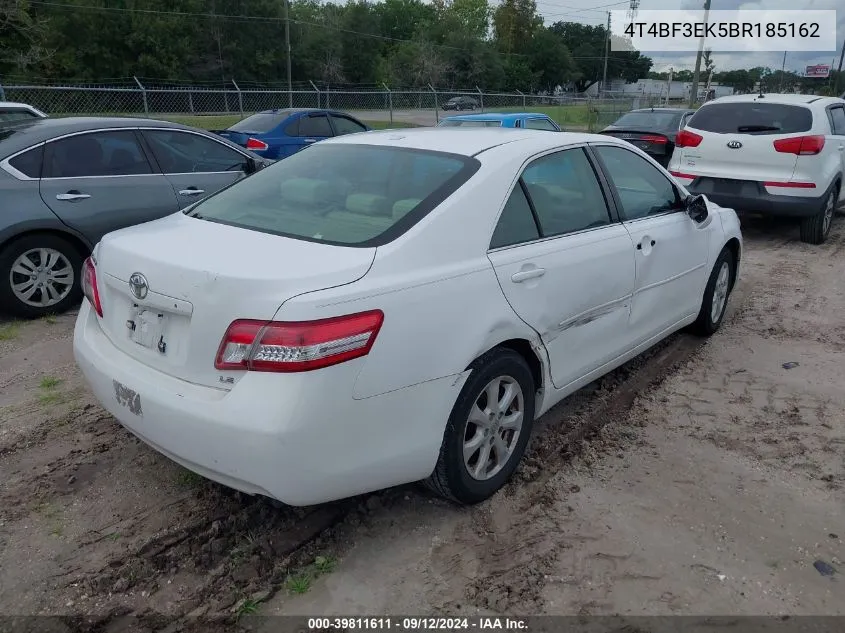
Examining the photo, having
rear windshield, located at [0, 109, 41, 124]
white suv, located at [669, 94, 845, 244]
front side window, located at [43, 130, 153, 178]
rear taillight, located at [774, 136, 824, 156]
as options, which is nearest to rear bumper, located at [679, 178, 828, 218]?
white suv, located at [669, 94, 845, 244]

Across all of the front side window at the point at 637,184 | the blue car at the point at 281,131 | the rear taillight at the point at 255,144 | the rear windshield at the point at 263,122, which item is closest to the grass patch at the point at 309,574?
the front side window at the point at 637,184

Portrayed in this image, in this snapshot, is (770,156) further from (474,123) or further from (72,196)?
(72,196)

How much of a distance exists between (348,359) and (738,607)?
169cm

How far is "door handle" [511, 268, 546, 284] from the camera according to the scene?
302 cm

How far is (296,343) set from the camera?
7.61ft

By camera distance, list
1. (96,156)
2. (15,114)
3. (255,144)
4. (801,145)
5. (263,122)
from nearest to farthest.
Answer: (96,156) → (801,145) → (15,114) → (255,144) → (263,122)

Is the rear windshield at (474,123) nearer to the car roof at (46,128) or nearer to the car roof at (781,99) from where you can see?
the car roof at (781,99)

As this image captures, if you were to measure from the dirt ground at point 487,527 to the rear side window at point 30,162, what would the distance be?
75.3 inches

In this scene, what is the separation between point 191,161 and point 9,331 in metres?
2.16

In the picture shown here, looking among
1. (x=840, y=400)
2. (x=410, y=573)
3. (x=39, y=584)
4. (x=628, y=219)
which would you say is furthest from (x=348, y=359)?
(x=840, y=400)

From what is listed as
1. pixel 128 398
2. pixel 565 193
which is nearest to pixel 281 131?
pixel 565 193

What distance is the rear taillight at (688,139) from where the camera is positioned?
8797 mm

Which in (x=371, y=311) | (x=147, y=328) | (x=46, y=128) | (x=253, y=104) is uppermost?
(x=253, y=104)

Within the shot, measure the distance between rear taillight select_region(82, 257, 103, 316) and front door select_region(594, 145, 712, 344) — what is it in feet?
8.78
